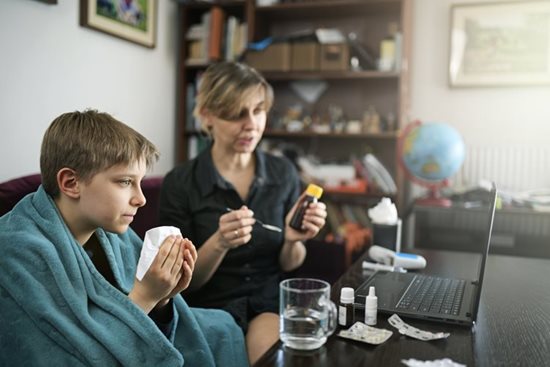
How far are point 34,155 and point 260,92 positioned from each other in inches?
43.3

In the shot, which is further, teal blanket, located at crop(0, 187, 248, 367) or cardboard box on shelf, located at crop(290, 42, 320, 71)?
cardboard box on shelf, located at crop(290, 42, 320, 71)

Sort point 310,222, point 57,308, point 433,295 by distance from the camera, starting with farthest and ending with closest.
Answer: point 310,222
point 433,295
point 57,308

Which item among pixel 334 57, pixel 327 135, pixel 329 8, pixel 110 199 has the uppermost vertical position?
pixel 329 8

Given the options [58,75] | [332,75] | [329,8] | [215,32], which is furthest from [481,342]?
[215,32]

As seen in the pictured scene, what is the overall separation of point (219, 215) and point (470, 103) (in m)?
1.92

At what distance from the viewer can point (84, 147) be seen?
3.13 feet

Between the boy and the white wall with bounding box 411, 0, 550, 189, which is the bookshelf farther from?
the boy

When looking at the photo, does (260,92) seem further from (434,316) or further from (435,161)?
(435,161)

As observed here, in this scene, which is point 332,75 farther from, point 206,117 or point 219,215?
point 219,215

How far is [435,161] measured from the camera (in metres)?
2.42

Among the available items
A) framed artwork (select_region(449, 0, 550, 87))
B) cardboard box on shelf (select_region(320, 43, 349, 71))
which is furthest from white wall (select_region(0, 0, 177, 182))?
framed artwork (select_region(449, 0, 550, 87))

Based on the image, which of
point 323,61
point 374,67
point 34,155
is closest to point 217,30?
point 323,61

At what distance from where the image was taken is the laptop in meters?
0.97

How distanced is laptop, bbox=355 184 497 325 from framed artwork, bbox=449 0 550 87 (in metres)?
1.84
